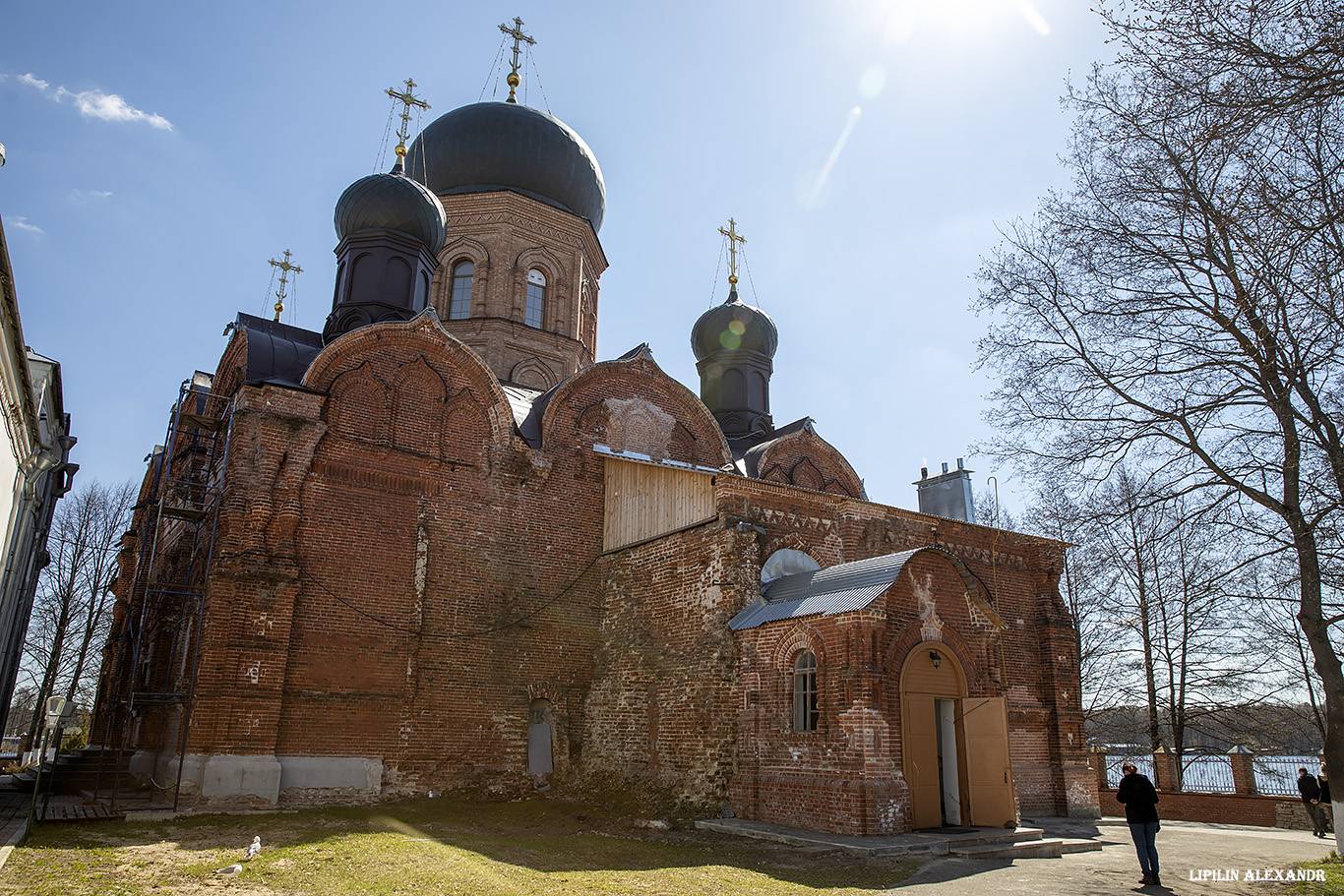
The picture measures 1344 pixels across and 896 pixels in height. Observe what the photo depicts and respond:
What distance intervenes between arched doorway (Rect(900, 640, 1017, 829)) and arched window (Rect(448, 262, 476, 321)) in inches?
509

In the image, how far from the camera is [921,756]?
409 inches

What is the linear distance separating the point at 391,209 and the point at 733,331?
8762mm

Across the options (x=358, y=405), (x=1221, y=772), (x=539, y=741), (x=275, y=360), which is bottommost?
(x=1221, y=772)

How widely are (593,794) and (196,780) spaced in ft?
16.4

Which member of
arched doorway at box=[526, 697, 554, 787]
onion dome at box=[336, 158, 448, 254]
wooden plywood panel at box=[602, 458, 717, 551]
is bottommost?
arched doorway at box=[526, 697, 554, 787]

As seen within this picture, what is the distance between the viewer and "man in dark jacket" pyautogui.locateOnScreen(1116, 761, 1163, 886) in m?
8.12

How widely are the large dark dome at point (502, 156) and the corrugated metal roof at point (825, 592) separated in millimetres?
12031

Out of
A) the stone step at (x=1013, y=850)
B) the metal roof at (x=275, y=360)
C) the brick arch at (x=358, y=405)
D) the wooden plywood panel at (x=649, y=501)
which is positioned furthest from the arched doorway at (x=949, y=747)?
the metal roof at (x=275, y=360)

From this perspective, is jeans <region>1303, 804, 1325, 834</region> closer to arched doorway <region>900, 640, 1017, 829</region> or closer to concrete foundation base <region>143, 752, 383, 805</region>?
arched doorway <region>900, 640, 1017, 829</region>

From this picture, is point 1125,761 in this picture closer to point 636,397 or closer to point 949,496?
point 949,496

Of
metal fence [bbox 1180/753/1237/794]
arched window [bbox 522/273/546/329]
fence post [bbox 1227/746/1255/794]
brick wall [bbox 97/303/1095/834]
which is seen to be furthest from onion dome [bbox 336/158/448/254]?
metal fence [bbox 1180/753/1237/794]

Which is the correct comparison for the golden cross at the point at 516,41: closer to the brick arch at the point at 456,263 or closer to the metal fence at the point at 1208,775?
the brick arch at the point at 456,263

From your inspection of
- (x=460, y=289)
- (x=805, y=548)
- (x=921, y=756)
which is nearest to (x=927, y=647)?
(x=921, y=756)

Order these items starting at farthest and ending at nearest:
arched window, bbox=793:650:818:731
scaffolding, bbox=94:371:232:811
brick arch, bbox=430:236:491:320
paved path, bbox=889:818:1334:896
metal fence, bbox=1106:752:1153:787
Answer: brick arch, bbox=430:236:491:320
metal fence, bbox=1106:752:1153:787
scaffolding, bbox=94:371:232:811
arched window, bbox=793:650:818:731
paved path, bbox=889:818:1334:896
